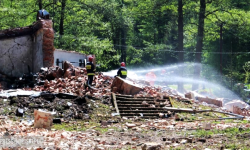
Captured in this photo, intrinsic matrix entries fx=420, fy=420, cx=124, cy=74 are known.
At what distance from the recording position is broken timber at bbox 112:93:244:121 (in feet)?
49.9

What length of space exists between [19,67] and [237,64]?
27938 mm

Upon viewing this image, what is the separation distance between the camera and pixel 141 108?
15.8 m

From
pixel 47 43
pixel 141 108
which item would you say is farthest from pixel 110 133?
pixel 47 43

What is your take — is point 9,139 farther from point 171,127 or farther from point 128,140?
point 171,127

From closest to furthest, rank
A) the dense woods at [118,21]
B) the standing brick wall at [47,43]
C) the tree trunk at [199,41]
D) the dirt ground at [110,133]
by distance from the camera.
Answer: the dirt ground at [110,133], the standing brick wall at [47,43], the dense woods at [118,21], the tree trunk at [199,41]

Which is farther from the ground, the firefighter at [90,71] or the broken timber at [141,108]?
the firefighter at [90,71]

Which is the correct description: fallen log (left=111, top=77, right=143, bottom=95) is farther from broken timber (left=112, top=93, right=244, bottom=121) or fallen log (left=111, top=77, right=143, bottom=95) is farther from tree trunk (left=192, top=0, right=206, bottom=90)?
tree trunk (left=192, top=0, right=206, bottom=90)

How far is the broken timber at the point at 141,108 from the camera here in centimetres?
1520

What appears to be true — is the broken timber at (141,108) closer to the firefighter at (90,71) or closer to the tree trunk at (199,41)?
the firefighter at (90,71)

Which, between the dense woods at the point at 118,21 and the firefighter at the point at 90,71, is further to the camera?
the dense woods at the point at 118,21

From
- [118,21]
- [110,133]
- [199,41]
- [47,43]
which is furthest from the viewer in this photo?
[118,21]

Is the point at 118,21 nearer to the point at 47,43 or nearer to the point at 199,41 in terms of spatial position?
the point at 199,41

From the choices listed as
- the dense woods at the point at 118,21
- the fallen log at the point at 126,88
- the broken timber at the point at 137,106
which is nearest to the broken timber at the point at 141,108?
the broken timber at the point at 137,106

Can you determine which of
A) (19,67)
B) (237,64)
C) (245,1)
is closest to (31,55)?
(19,67)
